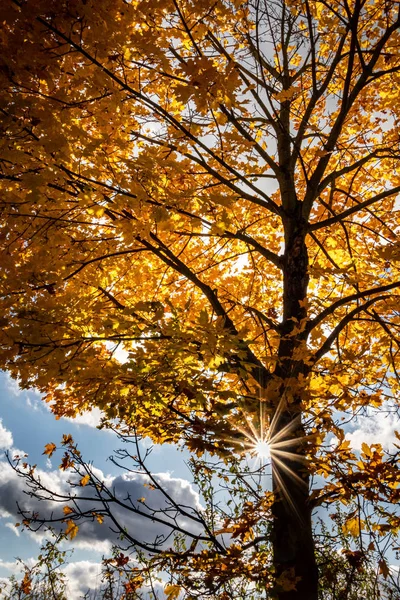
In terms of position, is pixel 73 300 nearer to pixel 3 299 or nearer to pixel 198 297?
pixel 3 299

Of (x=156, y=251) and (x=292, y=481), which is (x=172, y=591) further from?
(x=156, y=251)

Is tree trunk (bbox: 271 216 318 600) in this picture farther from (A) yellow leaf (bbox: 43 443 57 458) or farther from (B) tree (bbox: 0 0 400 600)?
(A) yellow leaf (bbox: 43 443 57 458)

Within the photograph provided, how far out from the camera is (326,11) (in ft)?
16.6

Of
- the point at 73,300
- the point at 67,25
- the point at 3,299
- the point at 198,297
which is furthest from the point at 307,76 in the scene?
the point at 3,299

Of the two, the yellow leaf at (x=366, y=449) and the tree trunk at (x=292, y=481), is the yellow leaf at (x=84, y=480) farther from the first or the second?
the yellow leaf at (x=366, y=449)

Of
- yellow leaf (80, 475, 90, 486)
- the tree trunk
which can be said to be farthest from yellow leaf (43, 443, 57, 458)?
the tree trunk

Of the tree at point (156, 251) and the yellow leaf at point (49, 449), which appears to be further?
the yellow leaf at point (49, 449)

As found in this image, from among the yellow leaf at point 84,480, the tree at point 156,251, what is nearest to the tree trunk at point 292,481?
the tree at point 156,251

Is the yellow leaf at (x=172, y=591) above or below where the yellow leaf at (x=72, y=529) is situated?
below

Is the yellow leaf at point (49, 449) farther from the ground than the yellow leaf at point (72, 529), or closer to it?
farther from the ground

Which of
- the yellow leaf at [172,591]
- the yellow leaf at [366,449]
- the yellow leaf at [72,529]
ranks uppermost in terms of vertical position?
the yellow leaf at [366,449]

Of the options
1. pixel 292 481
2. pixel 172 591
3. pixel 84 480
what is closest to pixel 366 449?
pixel 292 481

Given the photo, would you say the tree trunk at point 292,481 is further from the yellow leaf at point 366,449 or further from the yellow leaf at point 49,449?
the yellow leaf at point 49,449

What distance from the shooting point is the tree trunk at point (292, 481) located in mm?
3119
